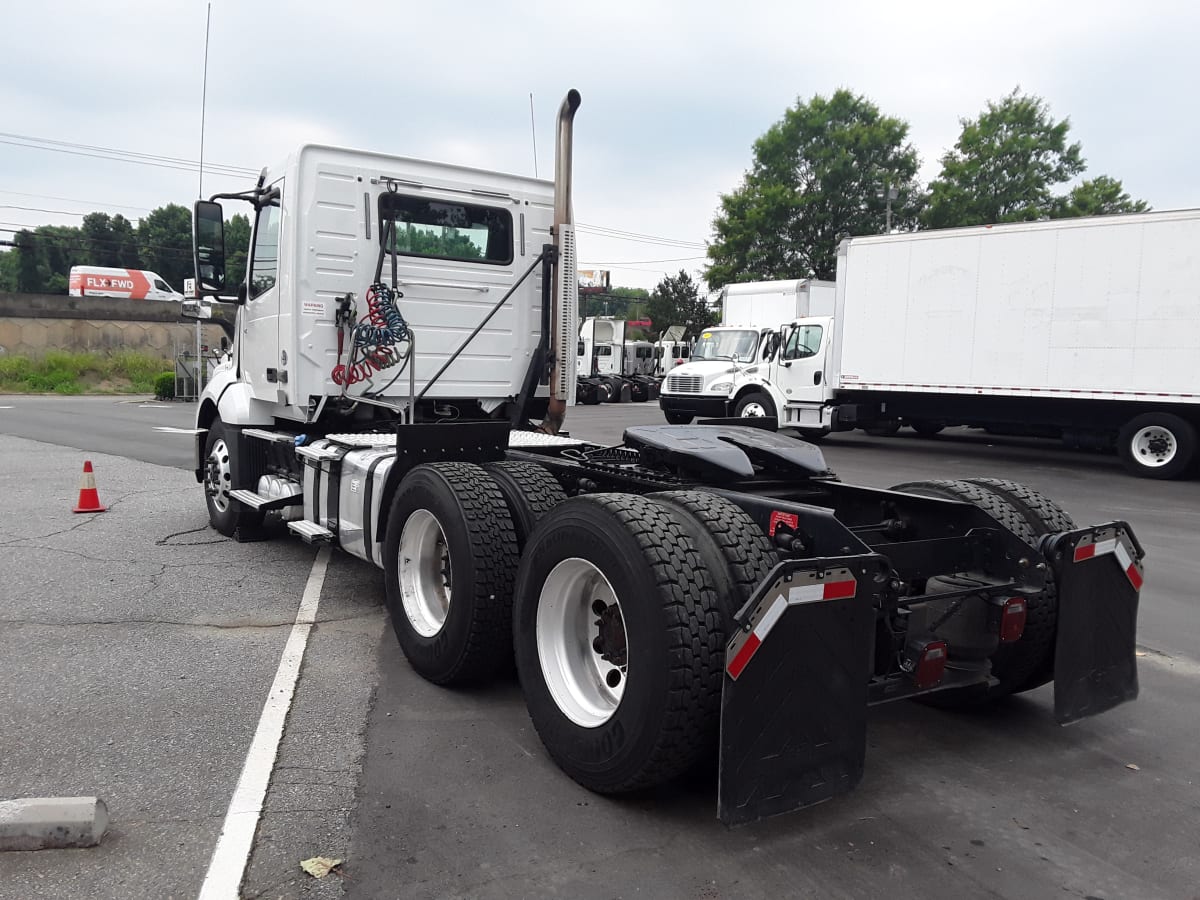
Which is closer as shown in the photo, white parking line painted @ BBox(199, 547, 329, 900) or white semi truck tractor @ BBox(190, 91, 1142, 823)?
white parking line painted @ BBox(199, 547, 329, 900)

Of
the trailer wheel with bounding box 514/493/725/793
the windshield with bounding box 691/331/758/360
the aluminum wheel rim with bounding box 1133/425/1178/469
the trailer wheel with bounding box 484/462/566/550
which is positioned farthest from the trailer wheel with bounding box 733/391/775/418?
the trailer wheel with bounding box 514/493/725/793

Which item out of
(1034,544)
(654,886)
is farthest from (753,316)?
(654,886)

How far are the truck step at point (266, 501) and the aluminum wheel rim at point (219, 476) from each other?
37 centimetres

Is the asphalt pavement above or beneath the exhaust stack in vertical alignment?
beneath

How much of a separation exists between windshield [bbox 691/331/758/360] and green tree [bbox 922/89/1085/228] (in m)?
23.9

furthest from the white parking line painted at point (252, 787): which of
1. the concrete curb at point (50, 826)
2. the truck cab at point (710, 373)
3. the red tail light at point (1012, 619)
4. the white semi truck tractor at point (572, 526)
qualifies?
the truck cab at point (710, 373)

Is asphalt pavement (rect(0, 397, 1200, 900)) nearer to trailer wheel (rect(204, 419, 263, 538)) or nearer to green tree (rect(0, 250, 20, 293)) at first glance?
trailer wheel (rect(204, 419, 263, 538))

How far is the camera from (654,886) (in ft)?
9.41

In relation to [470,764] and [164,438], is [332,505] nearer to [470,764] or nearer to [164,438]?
[470,764]

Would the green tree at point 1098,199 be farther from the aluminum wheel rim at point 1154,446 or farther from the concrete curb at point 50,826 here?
the concrete curb at point 50,826

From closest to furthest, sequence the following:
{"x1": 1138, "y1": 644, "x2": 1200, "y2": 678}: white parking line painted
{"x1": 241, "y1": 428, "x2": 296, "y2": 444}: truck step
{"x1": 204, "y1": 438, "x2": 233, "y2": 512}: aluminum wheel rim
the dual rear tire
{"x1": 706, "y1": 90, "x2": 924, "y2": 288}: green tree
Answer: the dual rear tire
{"x1": 1138, "y1": 644, "x2": 1200, "y2": 678}: white parking line painted
{"x1": 241, "y1": 428, "x2": 296, "y2": 444}: truck step
{"x1": 204, "y1": 438, "x2": 233, "y2": 512}: aluminum wheel rim
{"x1": 706, "y1": 90, "x2": 924, "y2": 288}: green tree

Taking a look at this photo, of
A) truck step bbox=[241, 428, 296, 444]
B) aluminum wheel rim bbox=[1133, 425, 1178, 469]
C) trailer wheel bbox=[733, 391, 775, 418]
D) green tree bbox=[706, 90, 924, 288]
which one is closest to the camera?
truck step bbox=[241, 428, 296, 444]

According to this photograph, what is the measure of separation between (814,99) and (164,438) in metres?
37.9

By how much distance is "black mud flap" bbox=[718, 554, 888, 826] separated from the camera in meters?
2.91
